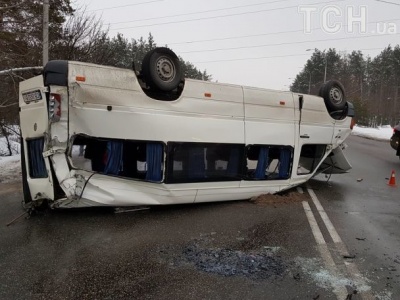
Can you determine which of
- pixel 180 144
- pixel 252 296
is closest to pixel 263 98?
pixel 180 144

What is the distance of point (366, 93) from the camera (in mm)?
Answer: 85750

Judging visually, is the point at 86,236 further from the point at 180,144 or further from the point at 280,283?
the point at 280,283

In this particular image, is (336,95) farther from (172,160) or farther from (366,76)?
(366,76)

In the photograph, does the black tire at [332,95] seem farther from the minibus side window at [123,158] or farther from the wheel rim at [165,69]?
the minibus side window at [123,158]

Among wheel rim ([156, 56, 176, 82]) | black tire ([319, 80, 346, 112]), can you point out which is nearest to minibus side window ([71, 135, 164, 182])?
wheel rim ([156, 56, 176, 82])

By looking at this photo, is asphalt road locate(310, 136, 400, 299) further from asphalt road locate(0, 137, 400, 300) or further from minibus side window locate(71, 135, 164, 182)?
minibus side window locate(71, 135, 164, 182)

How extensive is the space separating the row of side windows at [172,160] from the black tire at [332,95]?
204 centimetres

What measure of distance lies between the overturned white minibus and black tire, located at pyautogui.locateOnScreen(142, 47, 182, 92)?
16mm

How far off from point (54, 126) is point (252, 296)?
11.4ft

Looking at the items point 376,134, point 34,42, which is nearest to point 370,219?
point 34,42

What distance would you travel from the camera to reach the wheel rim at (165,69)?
583cm

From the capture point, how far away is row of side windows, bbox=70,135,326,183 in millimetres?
5715

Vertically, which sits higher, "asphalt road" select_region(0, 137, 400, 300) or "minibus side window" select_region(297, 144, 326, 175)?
"minibus side window" select_region(297, 144, 326, 175)

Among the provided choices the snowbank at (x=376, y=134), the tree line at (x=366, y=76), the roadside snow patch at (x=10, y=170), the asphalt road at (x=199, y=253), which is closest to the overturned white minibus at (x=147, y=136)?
the asphalt road at (x=199, y=253)
